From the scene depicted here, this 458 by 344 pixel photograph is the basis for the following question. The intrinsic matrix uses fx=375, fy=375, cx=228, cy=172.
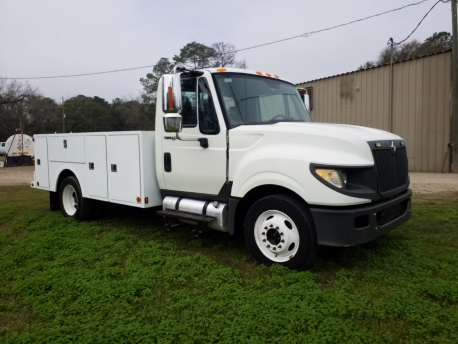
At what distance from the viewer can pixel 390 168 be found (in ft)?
13.7

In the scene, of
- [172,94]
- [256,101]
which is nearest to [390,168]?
[256,101]

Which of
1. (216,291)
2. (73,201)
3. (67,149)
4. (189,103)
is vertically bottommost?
(216,291)

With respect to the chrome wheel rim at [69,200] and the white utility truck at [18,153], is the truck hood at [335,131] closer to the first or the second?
the chrome wheel rim at [69,200]

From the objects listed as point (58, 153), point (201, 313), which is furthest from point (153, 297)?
point (58, 153)

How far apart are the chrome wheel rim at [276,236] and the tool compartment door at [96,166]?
2.99 meters

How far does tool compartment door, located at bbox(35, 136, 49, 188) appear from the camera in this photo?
7301mm

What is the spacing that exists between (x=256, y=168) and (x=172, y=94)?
1290mm

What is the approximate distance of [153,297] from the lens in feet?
11.8

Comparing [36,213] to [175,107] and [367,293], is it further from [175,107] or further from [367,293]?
[367,293]

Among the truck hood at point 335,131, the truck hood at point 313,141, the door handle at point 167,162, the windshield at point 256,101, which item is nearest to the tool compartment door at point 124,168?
the door handle at point 167,162

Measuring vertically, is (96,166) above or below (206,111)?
below

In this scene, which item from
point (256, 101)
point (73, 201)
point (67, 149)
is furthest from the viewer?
point (73, 201)

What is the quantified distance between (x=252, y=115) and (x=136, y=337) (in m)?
2.87

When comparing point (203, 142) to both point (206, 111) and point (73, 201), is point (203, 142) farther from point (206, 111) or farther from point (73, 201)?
point (73, 201)
